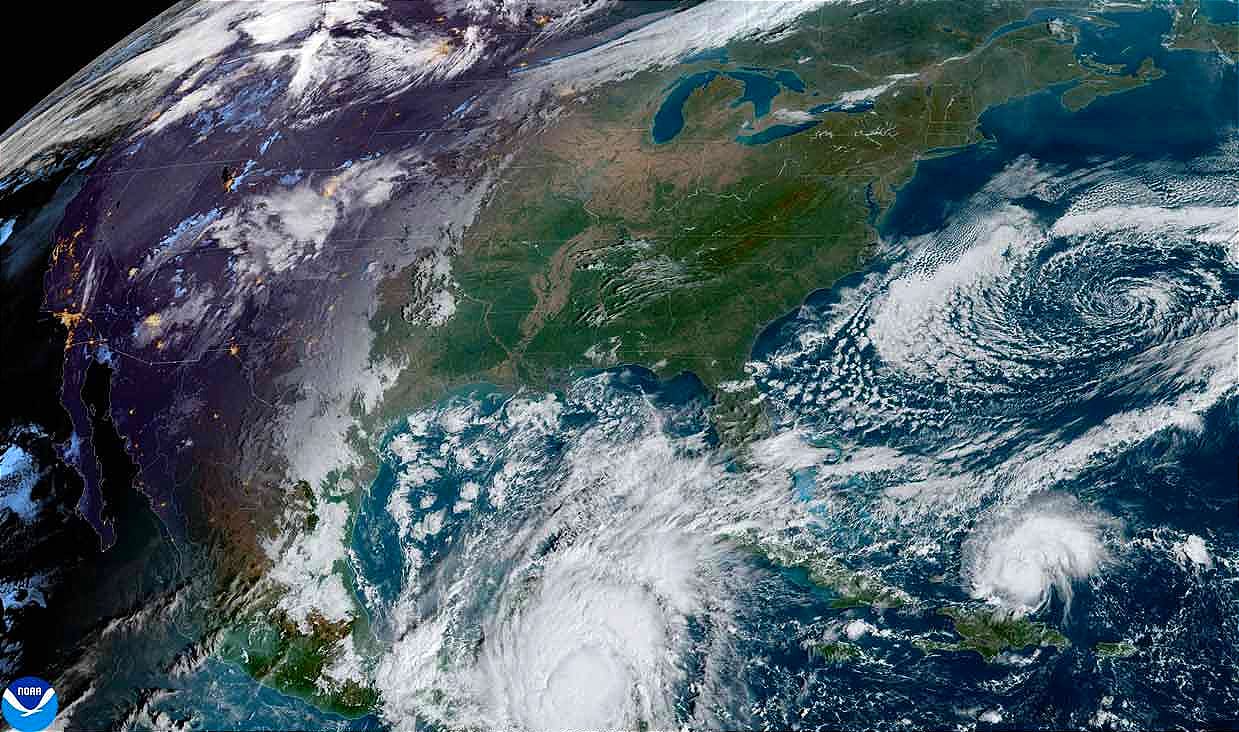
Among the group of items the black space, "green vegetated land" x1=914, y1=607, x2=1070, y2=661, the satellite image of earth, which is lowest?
"green vegetated land" x1=914, y1=607, x2=1070, y2=661

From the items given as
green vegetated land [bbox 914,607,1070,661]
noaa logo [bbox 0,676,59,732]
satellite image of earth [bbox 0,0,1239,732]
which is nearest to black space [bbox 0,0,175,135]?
satellite image of earth [bbox 0,0,1239,732]

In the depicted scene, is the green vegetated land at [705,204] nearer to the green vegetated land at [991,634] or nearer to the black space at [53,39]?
the green vegetated land at [991,634]

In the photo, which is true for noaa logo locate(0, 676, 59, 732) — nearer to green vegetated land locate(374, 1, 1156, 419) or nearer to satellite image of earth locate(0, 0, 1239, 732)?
satellite image of earth locate(0, 0, 1239, 732)

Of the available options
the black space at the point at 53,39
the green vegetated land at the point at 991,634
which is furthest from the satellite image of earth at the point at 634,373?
the black space at the point at 53,39

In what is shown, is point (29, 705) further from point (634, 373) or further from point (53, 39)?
point (53, 39)

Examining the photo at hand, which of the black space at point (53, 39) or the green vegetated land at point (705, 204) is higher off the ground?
the black space at point (53, 39)

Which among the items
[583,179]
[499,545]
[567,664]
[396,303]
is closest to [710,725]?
[567,664]

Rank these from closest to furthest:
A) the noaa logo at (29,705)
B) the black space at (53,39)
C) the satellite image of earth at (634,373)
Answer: the noaa logo at (29,705)
the satellite image of earth at (634,373)
the black space at (53,39)
